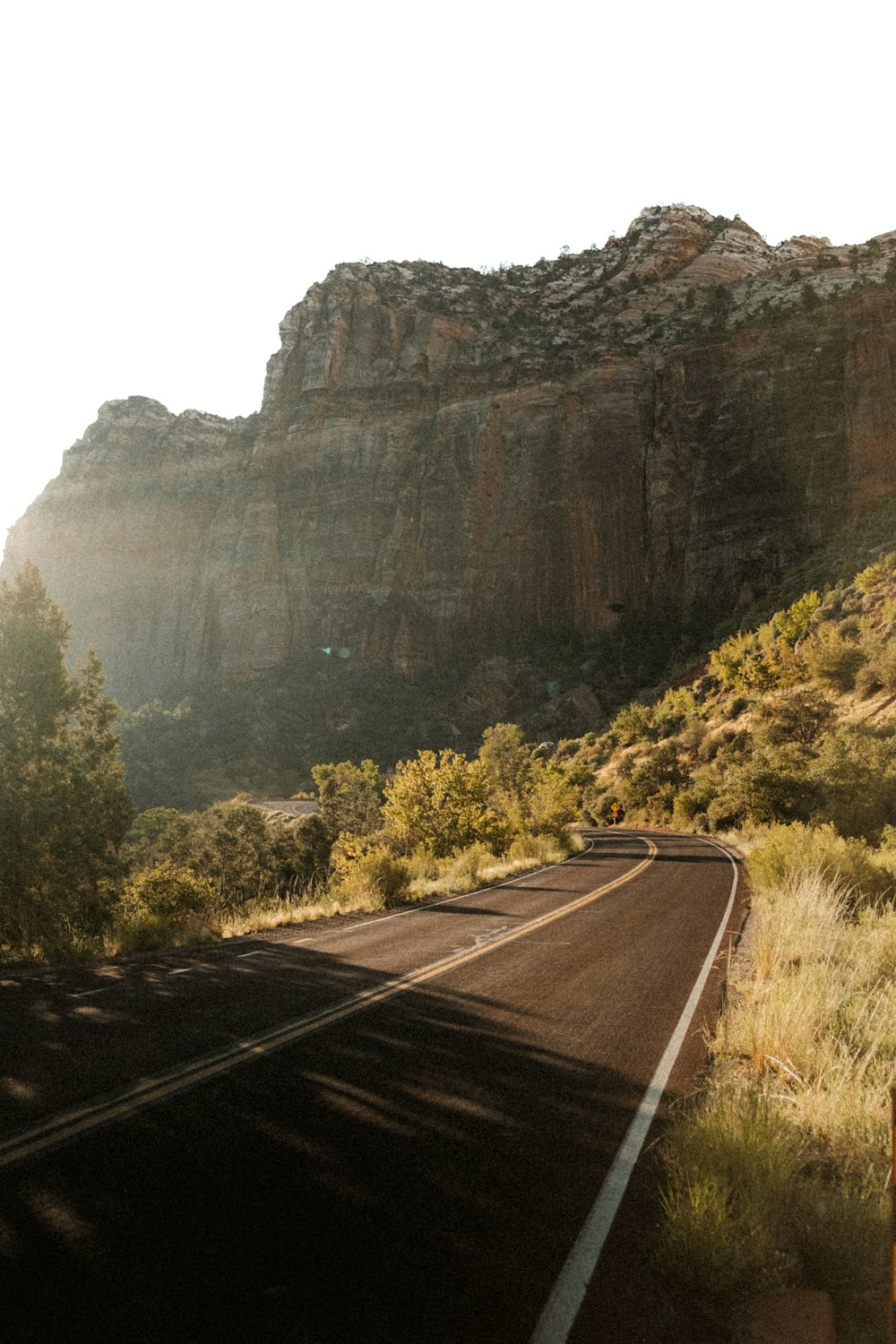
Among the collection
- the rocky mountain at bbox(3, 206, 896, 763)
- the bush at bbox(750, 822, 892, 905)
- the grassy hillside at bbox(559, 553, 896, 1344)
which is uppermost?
the rocky mountain at bbox(3, 206, 896, 763)

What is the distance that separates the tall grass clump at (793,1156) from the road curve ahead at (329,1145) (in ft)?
1.15

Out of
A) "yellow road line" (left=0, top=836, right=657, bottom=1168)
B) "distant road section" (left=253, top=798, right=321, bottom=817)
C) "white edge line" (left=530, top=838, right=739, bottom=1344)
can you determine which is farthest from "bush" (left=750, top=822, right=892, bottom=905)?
"distant road section" (left=253, top=798, right=321, bottom=817)

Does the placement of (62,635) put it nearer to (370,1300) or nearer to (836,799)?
(836,799)

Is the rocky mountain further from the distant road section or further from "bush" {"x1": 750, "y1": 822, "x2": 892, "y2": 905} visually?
"bush" {"x1": 750, "y1": 822, "x2": 892, "y2": 905}

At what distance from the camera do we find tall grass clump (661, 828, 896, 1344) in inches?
155

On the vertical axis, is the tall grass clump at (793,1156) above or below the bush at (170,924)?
above

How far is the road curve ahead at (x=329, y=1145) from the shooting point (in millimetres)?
3609

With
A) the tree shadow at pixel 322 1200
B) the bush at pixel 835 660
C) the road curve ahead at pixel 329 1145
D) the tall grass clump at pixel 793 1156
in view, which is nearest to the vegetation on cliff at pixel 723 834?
the tall grass clump at pixel 793 1156

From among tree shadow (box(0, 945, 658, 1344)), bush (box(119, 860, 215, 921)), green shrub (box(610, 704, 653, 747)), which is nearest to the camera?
tree shadow (box(0, 945, 658, 1344))

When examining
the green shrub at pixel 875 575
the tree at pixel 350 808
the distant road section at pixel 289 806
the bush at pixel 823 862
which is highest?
the green shrub at pixel 875 575

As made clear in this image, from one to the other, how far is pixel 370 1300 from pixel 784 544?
3697 inches

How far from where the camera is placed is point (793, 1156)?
4.83m

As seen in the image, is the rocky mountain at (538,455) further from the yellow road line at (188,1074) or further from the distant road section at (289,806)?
the yellow road line at (188,1074)

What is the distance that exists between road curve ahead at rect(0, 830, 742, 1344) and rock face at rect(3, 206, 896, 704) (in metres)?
87.6
